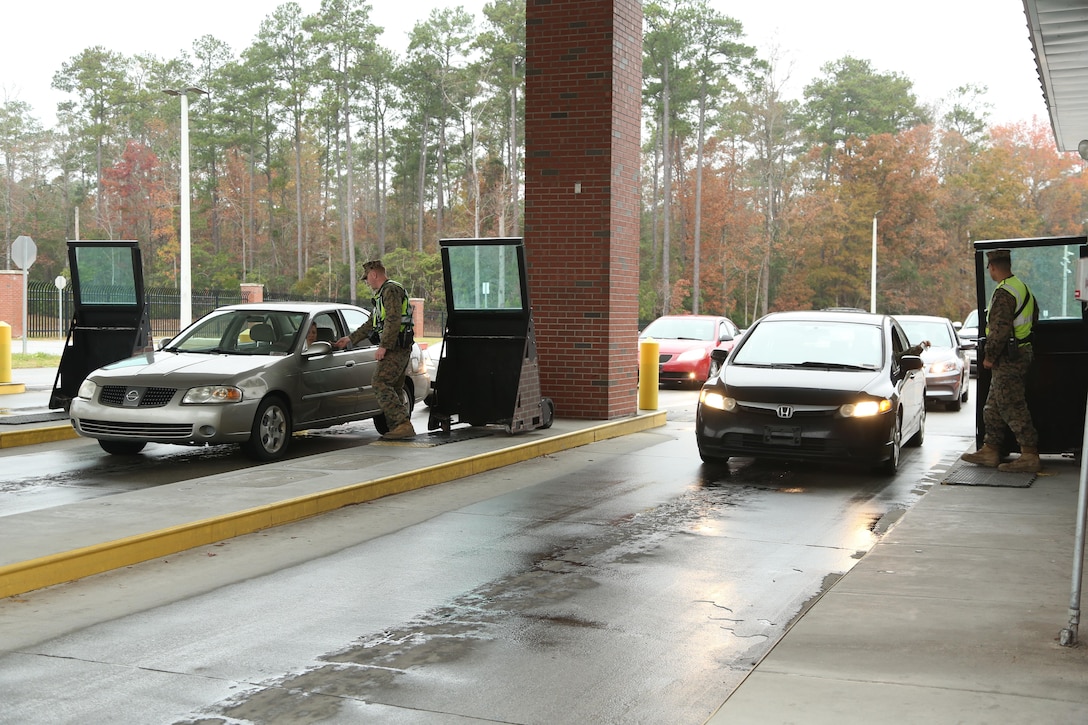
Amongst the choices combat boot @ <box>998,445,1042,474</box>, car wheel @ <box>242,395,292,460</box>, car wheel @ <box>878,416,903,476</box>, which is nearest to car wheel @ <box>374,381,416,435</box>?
car wheel @ <box>242,395,292,460</box>

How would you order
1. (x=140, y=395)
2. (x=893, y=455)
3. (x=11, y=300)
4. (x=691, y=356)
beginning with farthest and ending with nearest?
(x=11, y=300) → (x=691, y=356) → (x=140, y=395) → (x=893, y=455)

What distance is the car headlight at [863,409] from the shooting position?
10.7m

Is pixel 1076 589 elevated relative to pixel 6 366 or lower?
lower

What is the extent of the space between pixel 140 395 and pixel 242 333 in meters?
1.66

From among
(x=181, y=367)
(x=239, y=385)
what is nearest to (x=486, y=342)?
(x=239, y=385)

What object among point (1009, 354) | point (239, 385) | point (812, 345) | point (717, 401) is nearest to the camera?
point (1009, 354)

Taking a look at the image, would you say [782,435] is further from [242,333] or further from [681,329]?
[681,329]

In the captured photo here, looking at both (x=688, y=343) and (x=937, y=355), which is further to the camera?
(x=688, y=343)

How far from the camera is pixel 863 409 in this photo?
10781mm

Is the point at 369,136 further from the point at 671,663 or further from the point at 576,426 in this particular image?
the point at 671,663

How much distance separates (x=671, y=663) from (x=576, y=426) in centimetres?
916

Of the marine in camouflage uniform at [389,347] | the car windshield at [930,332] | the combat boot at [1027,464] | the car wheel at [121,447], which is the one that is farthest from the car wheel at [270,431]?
the car windshield at [930,332]

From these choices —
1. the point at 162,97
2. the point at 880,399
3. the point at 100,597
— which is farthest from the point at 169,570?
the point at 162,97

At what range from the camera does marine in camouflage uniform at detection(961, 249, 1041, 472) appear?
10750mm
